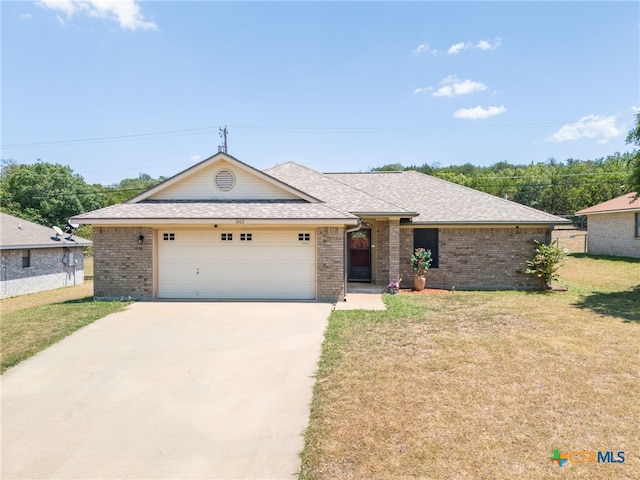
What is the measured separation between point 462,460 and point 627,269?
18.3m

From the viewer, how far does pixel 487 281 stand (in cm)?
1337

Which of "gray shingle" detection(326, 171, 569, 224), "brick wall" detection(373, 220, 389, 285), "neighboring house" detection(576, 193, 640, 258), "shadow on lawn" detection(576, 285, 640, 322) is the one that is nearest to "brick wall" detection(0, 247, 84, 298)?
"gray shingle" detection(326, 171, 569, 224)

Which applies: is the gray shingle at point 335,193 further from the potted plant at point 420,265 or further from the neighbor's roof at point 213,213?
the potted plant at point 420,265

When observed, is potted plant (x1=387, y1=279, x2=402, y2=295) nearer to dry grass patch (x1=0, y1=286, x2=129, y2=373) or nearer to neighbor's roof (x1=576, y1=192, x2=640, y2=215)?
dry grass patch (x1=0, y1=286, x2=129, y2=373)

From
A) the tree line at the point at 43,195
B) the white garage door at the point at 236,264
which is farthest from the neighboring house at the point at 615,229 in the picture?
the tree line at the point at 43,195

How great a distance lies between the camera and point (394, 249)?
496 inches

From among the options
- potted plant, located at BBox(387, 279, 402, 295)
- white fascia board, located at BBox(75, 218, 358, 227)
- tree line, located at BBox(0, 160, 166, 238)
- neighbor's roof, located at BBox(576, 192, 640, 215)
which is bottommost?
potted plant, located at BBox(387, 279, 402, 295)

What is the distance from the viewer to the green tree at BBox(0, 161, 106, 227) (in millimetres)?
36750

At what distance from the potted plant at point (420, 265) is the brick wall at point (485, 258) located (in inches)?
22.8

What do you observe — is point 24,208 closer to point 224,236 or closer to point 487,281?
point 224,236

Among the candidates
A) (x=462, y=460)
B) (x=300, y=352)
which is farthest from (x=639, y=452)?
(x=300, y=352)

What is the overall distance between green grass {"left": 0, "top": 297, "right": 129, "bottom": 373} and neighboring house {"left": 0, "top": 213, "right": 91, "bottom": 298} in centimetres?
864

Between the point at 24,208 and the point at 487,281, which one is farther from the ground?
the point at 24,208

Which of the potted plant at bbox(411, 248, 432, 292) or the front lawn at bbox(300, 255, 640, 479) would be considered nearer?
the front lawn at bbox(300, 255, 640, 479)
